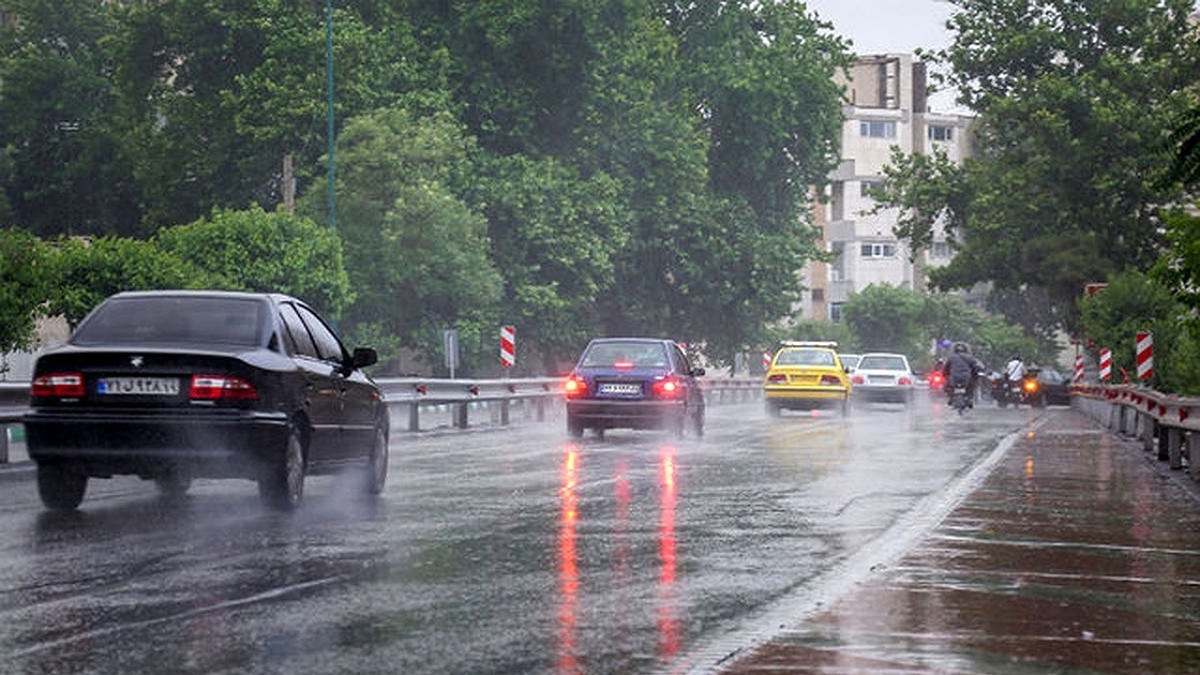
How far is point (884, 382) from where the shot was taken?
55375 mm

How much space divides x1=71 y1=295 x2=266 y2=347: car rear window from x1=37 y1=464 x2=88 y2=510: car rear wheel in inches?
38.5

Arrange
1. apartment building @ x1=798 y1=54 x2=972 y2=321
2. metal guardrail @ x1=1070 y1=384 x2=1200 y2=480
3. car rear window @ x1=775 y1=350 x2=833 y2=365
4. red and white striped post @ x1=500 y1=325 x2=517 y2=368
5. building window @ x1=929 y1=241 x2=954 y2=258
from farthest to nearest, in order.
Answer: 1. building window @ x1=929 y1=241 x2=954 y2=258
2. apartment building @ x1=798 y1=54 x2=972 y2=321
3. red and white striped post @ x1=500 y1=325 x2=517 y2=368
4. car rear window @ x1=775 y1=350 x2=833 y2=365
5. metal guardrail @ x1=1070 y1=384 x2=1200 y2=480

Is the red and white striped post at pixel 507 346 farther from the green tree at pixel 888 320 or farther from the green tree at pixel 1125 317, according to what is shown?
the green tree at pixel 888 320

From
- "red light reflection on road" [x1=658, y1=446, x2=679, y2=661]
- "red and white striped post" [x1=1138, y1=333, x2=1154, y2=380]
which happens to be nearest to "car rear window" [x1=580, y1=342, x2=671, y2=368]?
"red light reflection on road" [x1=658, y1=446, x2=679, y2=661]

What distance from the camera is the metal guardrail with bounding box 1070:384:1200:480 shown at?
2209 centimetres

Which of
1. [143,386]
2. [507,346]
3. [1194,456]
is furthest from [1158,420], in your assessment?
[507,346]

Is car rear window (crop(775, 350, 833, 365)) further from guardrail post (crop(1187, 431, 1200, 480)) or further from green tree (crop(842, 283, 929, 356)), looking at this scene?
green tree (crop(842, 283, 929, 356))

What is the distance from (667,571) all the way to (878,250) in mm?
132473

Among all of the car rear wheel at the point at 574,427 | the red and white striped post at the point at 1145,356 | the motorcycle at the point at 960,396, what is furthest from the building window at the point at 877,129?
the car rear wheel at the point at 574,427

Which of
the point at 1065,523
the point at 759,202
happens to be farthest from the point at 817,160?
the point at 1065,523

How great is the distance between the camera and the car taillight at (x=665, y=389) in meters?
31.1

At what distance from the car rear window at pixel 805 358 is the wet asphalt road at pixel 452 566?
2415cm

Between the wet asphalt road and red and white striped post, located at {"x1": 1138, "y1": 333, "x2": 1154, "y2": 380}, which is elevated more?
red and white striped post, located at {"x1": 1138, "y1": 333, "x2": 1154, "y2": 380}

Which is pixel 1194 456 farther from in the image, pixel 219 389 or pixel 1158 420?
pixel 219 389
